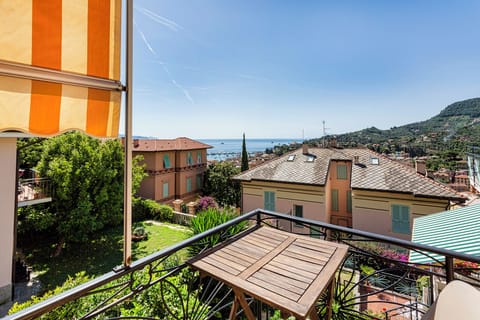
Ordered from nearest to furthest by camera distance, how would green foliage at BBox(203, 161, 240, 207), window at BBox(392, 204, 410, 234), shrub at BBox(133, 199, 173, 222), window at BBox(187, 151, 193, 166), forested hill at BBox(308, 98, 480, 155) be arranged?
window at BBox(392, 204, 410, 234) → shrub at BBox(133, 199, 173, 222) → green foliage at BBox(203, 161, 240, 207) → window at BBox(187, 151, 193, 166) → forested hill at BBox(308, 98, 480, 155)

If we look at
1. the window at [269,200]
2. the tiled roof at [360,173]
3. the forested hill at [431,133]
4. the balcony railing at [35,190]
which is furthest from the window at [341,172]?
the forested hill at [431,133]

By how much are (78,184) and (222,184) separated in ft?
43.5

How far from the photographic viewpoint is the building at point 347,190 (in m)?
11.3

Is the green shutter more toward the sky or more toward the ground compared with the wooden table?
more toward the sky

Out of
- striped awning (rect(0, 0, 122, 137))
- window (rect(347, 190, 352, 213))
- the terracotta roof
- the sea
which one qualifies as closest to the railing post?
striped awning (rect(0, 0, 122, 137))

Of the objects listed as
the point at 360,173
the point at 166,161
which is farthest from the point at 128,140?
the point at 166,161

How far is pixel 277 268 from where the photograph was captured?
1.69m

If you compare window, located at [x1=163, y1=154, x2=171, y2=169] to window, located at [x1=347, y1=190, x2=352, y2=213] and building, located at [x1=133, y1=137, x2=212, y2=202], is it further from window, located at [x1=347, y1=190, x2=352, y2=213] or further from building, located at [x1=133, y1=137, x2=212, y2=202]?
window, located at [x1=347, y1=190, x2=352, y2=213]

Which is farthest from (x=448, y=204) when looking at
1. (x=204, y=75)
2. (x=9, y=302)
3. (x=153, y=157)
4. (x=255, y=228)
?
(x=153, y=157)

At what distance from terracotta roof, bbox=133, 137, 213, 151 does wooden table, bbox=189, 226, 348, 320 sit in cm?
1788

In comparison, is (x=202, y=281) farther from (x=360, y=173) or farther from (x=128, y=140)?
(x=360, y=173)

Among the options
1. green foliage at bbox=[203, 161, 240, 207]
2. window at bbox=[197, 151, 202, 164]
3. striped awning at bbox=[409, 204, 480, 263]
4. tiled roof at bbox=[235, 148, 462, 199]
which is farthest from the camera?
window at bbox=[197, 151, 202, 164]

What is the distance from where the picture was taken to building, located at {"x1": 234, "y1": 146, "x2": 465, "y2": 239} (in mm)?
11266

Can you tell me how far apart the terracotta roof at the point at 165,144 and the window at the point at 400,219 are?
1686cm
